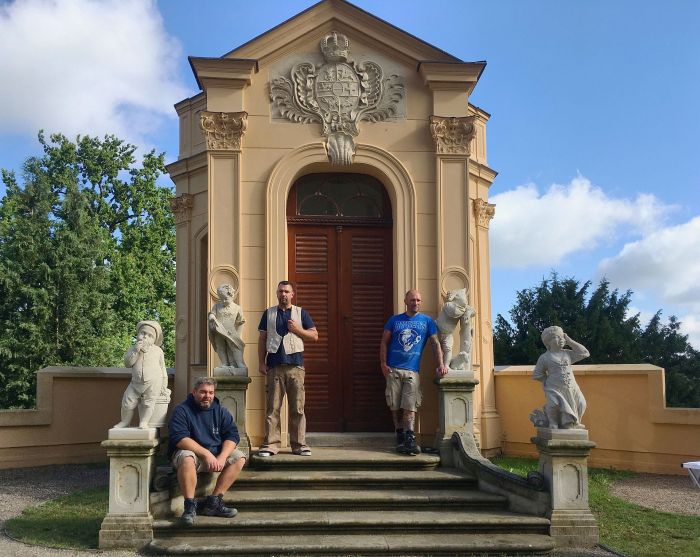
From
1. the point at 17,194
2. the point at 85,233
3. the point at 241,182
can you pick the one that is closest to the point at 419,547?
the point at 241,182

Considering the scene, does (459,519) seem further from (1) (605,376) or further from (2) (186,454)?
(1) (605,376)

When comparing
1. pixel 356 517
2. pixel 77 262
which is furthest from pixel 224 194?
pixel 77 262

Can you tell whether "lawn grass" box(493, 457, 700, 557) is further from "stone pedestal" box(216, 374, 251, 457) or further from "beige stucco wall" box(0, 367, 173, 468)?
"beige stucco wall" box(0, 367, 173, 468)

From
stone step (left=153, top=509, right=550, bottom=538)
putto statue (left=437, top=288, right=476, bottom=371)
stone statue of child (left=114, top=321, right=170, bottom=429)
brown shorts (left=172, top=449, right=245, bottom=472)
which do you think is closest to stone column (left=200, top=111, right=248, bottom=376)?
stone statue of child (left=114, top=321, right=170, bottom=429)

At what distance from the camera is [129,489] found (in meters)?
6.38

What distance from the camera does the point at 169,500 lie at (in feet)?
21.8

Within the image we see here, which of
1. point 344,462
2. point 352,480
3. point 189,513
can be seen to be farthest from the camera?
point 344,462

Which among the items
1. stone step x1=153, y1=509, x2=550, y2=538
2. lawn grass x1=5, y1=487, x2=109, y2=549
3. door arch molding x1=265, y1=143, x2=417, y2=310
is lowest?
lawn grass x1=5, y1=487, x2=109, y2=549

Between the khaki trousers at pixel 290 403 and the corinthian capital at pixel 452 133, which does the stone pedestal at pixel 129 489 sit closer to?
the khaki trousers at pixel 290 403

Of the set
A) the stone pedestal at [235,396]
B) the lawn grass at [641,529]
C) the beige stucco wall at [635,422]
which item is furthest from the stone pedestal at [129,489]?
the beige stucco wall at [635,422]

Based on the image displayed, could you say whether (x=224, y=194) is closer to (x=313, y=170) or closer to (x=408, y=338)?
(x=313, y=170)

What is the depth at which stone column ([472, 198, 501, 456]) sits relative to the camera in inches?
450

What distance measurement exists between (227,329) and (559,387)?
11.7 feet

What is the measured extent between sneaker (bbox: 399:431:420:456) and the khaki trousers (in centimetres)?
111
